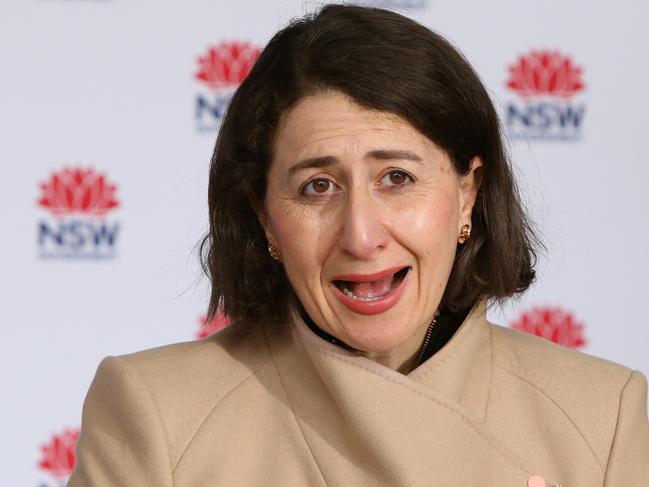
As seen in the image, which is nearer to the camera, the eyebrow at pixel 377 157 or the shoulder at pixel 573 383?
the eyebrow at pixel 377 157

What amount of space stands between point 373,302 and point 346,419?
7.0 inches

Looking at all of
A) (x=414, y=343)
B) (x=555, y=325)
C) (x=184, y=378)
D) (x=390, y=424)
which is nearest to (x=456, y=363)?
(x=414, y=343)

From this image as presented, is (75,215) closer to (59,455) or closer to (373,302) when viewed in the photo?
(59,455)

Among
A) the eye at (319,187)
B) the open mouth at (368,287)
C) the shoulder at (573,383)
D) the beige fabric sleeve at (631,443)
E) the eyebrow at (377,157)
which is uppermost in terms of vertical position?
the eyebrow at (377,157)

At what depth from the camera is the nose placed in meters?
1.78

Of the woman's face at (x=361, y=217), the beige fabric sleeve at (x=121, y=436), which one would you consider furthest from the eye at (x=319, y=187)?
the beige fabric sleeve at (x=121, y=436)

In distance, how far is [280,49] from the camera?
6.35 ft

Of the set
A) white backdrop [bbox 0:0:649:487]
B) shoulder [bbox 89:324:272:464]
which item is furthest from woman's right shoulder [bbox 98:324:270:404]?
white backdrop [bbox 0:0:649:487]

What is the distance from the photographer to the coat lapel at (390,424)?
185 centimetres

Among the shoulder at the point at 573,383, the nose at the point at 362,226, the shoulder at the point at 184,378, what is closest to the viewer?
the nose at the point at 362,226

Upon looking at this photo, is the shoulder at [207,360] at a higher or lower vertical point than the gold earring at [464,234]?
lower

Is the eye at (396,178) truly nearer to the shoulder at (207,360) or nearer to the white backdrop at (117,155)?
the shoulder at (207,360)

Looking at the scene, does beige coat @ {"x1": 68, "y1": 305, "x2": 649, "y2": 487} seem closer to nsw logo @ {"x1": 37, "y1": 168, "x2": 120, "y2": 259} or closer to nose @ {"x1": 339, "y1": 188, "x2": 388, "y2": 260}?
nose @ {"x1": 339, "y1": 188, "x2": 388, "y2": 260}

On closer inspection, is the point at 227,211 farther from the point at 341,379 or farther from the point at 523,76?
the point at 523,76
